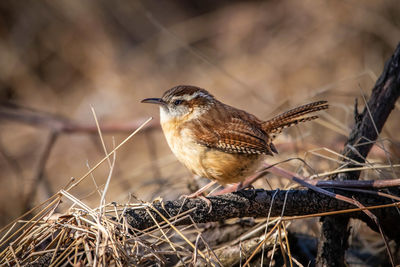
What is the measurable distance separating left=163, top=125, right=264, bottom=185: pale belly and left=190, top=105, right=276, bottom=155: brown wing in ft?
0.20

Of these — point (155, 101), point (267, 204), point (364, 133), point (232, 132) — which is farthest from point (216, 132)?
point (364, 133)

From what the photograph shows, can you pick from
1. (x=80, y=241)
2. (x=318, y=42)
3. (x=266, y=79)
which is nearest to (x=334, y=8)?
(x=318, y=42)

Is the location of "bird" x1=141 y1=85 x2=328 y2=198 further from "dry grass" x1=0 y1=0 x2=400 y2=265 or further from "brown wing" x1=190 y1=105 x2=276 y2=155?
"dry grass" x1=0 y1=0 x2=400 y2=265

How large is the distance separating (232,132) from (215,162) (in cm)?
34

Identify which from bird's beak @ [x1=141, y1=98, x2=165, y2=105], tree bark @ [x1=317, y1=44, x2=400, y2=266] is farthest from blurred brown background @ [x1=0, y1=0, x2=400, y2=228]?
tree bark @ [x1=317, y1=44, x2=400, y2=266]

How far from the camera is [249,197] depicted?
269 centimetres

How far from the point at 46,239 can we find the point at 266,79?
616 centimetres

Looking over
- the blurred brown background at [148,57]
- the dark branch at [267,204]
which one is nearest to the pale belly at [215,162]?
the dark branch at [267,204]

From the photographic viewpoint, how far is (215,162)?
9.88ft

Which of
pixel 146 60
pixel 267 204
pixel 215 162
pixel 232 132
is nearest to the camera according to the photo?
pixel 267 204

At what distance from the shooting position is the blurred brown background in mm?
7199

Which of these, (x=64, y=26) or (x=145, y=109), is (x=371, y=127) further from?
(x=64, y=26)

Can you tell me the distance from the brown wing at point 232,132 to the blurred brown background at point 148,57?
3362 millimetres

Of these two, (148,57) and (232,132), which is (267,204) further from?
(148,57)
